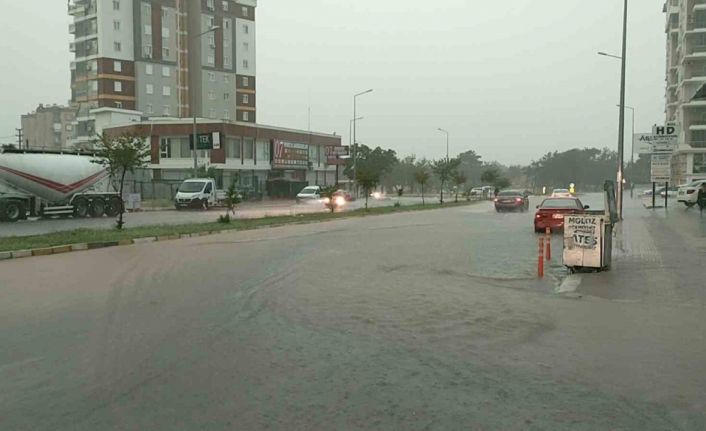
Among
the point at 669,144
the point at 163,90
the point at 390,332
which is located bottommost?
the point at 390,332

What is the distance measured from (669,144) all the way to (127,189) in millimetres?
39496

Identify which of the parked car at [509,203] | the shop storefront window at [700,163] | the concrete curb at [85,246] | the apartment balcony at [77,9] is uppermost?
the apartment balcony at [77,9]

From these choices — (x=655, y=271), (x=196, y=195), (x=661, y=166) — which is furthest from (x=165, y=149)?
(x=655, y=271)

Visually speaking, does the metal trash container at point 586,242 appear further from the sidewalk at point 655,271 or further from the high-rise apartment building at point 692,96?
the high-rise apartment building at point 692,96

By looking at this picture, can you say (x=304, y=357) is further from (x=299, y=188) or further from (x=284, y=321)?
(x=299, y=188)

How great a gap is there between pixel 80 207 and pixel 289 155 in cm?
4257

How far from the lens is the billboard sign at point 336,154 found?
243ft

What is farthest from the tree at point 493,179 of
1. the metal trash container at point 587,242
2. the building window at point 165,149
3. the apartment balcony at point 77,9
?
the metal trash container at point 587,242

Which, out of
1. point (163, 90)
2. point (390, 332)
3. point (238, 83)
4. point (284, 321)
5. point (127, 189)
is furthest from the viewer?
point (238, 83)

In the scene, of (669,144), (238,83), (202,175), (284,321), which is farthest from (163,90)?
(284,321)

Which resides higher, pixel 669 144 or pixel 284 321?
pixel 669 144

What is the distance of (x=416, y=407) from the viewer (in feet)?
16.6

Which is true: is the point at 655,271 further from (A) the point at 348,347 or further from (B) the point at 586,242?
(A) the point at 348,347

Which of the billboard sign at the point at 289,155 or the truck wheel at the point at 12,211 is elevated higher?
the billboard sign at the point at 289,155
